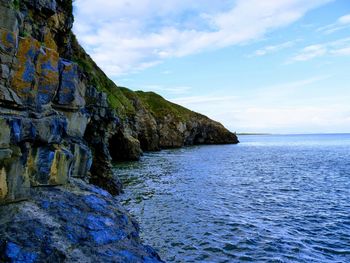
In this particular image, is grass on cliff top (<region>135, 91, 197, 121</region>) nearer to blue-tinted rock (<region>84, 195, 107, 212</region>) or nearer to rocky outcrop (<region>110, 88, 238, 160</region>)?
rocky outcrop (<region>110, 88, 238, 160</region>)

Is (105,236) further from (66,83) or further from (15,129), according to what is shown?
(66,83)

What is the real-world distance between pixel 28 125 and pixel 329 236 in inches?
752

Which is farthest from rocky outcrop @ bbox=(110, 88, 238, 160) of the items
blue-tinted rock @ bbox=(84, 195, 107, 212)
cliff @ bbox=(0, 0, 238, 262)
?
blue-tinted rock @ bbox=(84, 195, 107, 212)

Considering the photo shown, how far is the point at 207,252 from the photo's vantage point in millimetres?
16953

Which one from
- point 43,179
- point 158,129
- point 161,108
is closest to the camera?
point 43,179

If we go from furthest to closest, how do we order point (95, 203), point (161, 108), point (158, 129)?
1. point (161, 108)
2. point (158, 129)
3. point (95, 203)

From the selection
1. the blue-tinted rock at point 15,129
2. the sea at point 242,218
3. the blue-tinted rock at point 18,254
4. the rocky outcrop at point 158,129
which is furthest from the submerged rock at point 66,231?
the rocky outcrop at point 158,129

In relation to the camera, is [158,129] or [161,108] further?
[161,108]

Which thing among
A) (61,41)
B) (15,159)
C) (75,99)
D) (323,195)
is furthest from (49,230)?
(323,195)

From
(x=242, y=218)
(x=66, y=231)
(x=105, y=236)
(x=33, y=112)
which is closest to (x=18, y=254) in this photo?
(x=66, y=231)

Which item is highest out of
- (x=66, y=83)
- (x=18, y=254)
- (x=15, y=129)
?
(x=66, y=83)

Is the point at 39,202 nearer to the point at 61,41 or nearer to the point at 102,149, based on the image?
the point at 102,149

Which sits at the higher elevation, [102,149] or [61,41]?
[61,41]

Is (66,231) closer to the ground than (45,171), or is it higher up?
closer to the ground
